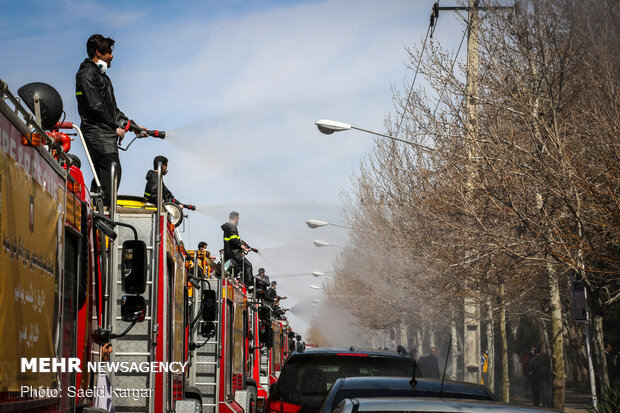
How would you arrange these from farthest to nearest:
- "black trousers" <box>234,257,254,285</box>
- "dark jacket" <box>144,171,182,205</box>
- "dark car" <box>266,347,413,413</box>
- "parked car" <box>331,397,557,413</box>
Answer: "black trousers" <box>234,257,254,285</box> → "dark jacket" <box>144,171,182,205</box> → "dark car" <box>266,347,413,413</box> → "parked car" <box>331,397,557,413</box>

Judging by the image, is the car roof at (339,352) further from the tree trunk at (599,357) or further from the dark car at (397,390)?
the tree trunk at (599,357)

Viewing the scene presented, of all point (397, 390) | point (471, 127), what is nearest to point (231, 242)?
point (471, 127)

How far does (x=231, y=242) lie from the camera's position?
65.7ft

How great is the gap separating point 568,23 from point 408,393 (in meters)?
12.4

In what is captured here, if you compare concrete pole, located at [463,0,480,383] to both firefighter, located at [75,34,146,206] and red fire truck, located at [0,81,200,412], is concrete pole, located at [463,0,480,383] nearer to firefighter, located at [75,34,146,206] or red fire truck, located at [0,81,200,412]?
firefighter, located at [75,34,146,206]

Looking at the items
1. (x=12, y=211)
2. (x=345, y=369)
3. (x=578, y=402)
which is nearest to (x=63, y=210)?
(x=12, y=211)

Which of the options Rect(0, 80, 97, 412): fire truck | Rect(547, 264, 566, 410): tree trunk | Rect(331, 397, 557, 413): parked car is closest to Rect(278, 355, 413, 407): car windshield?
Rect(0, 80, 97, 412): fire truck

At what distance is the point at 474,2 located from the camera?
62.1 ft

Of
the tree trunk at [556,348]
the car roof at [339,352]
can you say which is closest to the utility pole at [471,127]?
the tree trunk at [556,348]

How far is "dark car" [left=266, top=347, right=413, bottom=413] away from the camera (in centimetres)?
942

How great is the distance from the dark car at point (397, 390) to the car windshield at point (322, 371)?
8.83 ft

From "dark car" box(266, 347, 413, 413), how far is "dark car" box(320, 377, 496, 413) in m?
2.66

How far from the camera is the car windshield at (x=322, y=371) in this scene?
9469 millimetres

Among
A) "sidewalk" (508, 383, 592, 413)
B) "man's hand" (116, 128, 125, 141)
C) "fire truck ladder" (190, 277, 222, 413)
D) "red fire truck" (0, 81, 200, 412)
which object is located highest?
"man's hand" (116, 128, 125, 141)
